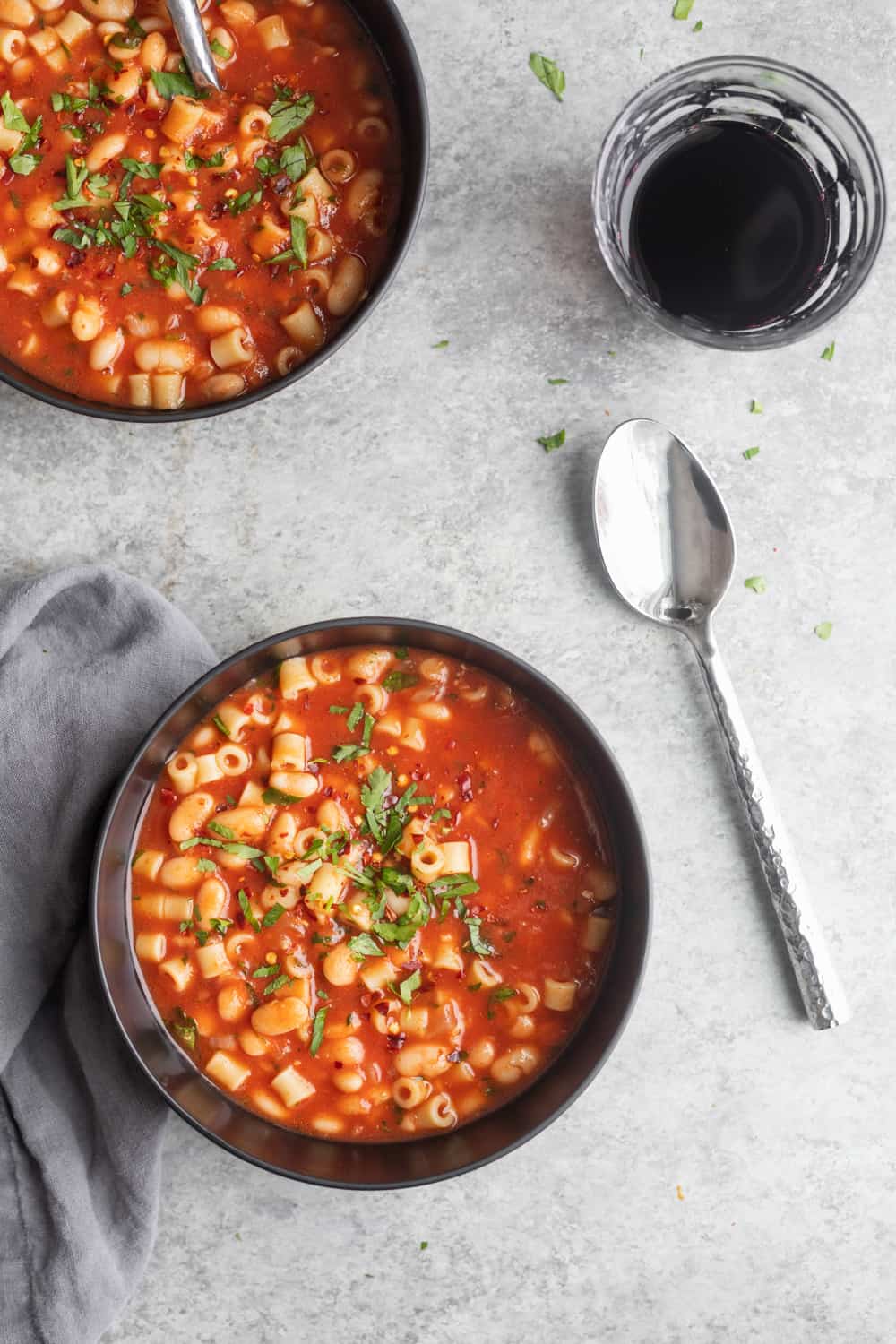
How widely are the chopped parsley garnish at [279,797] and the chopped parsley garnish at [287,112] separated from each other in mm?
1575

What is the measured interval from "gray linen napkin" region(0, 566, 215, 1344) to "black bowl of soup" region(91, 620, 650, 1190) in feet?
0.78

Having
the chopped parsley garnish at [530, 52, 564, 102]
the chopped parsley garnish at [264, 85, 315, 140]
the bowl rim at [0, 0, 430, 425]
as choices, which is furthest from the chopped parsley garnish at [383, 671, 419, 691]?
the chopped parsley garnish at [530, 52, 564, 102]

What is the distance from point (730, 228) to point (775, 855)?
1620mm

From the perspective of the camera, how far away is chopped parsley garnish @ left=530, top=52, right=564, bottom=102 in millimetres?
3166

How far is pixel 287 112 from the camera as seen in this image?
2887mm

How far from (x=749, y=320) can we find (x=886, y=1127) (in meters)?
2.19

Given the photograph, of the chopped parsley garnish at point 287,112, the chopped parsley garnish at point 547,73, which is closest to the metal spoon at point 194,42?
the chopped parsley garnish at point 287,112

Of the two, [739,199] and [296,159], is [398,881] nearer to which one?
[296,159]

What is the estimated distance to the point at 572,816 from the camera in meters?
2.90

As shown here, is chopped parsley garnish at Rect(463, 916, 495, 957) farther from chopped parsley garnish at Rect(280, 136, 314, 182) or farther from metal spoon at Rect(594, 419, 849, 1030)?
chopped parsley garnish at Rect(280, 136, 314, 182)

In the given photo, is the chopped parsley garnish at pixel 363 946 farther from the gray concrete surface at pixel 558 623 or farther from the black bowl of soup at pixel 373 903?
the gray concrete surface at pixel 558 623

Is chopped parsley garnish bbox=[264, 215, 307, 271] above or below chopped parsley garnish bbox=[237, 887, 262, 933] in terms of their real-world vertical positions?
above

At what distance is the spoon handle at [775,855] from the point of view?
3.13 m

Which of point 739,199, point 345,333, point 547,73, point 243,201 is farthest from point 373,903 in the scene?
Answer: point 547,73
